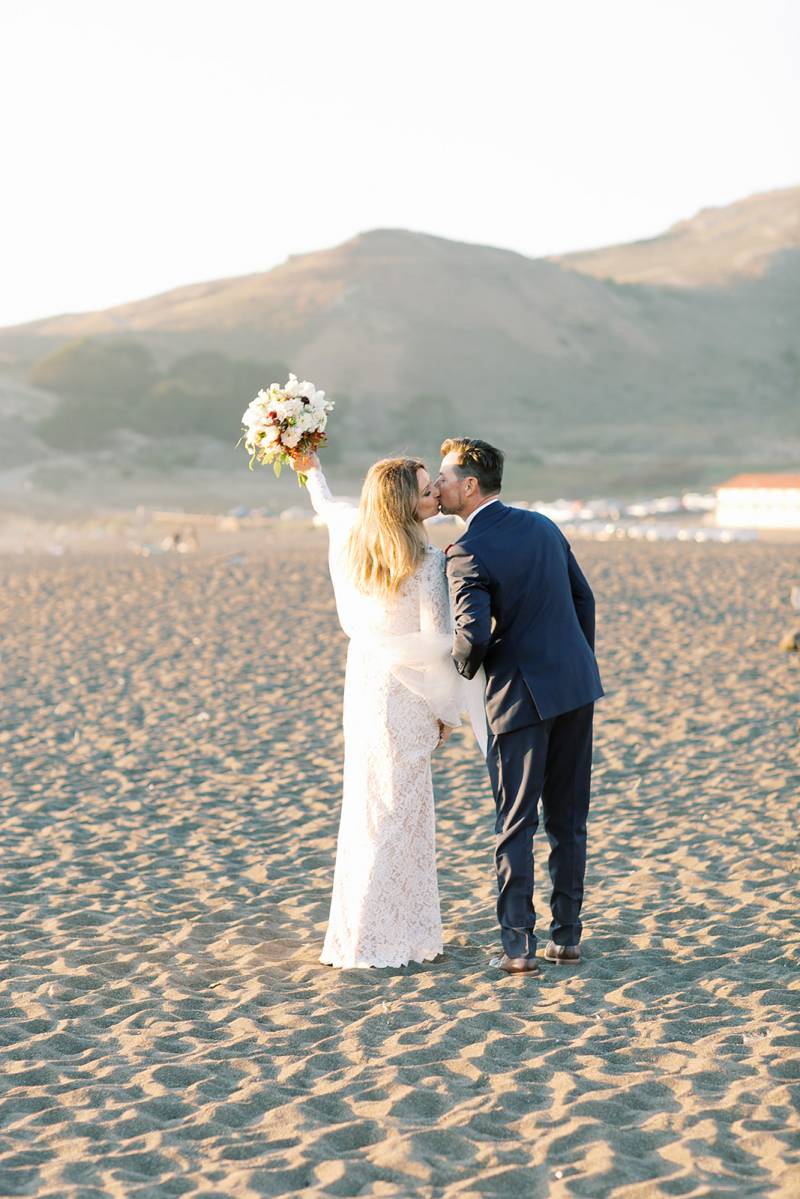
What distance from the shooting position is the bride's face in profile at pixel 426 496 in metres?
5.13

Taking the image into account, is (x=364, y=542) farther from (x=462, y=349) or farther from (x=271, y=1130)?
(x=462, y=349)

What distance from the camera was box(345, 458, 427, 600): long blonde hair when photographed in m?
5.13

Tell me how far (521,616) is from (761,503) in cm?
3938

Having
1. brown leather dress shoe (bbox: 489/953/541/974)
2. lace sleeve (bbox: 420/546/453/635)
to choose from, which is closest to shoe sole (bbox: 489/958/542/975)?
brown leather dress shoe (bbox: 489/953/541/974)

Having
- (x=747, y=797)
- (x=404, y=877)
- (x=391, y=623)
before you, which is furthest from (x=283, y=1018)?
(x=747, y=797)

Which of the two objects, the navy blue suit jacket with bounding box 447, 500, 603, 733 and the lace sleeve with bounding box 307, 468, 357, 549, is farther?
the lace sleeve with bounding box 307, 468, 357, 549

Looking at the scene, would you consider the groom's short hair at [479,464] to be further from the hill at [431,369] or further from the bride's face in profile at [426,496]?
the hill at [431,369]

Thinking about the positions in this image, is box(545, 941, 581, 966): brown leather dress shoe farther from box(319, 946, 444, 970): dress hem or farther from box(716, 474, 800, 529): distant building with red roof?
box(716, 474, 800, 529): distant building with red roof

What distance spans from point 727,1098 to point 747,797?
Answer: 14.1ft

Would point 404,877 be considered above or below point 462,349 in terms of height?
below

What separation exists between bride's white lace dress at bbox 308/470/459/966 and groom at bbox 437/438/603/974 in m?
0.22

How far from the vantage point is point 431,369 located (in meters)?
110

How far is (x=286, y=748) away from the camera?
10039mm

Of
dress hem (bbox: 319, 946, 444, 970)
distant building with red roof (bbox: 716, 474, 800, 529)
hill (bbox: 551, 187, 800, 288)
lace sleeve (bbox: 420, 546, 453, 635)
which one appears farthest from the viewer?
hill (bbox: 551, 187, 800, 288)
